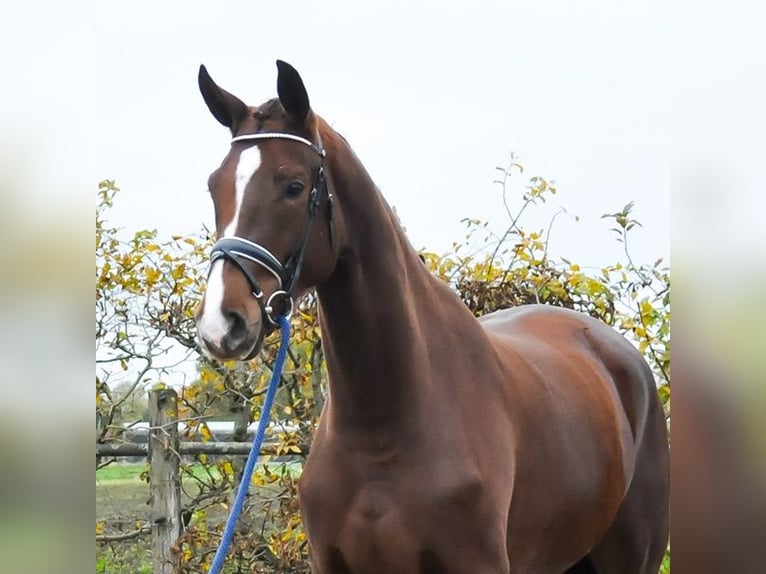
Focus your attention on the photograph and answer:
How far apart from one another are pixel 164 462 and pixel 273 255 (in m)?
2.86

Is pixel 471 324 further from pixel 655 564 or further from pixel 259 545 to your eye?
pixel 259 545

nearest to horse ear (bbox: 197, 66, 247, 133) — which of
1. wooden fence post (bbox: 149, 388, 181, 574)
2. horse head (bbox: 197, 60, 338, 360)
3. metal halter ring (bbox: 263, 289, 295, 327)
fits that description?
horse head (bbox: 197, 60, 338, 360)

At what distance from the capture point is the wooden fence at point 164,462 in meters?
4.68

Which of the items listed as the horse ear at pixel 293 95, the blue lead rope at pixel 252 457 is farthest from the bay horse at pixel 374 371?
the blue lead rope at pixel 252 457

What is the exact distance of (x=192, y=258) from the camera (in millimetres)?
4414

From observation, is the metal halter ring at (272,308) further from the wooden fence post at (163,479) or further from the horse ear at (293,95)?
the wooden fence post at (163,479)

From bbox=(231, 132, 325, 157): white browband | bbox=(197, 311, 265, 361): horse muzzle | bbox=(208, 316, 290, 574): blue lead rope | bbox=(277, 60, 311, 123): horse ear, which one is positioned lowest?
bbox=(208, 316, 290, 574): blue lead rope

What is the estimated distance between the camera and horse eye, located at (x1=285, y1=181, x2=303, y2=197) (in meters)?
2.22

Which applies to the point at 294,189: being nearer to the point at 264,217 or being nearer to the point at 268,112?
the point at 264,217

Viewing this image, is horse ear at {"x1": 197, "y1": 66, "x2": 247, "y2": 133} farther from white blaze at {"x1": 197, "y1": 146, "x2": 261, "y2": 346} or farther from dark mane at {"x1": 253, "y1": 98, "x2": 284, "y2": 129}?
white blaze at {"x1": 197, "y1": 146, "x2": 261, "y2": 346}

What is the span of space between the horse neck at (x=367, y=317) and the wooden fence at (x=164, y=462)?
2.31m

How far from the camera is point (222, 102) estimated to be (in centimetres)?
239
